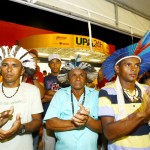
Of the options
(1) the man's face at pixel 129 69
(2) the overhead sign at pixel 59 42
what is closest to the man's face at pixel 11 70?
(1) the man's face at pixel 129 69

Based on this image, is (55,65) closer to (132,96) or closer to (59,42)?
(132,96)

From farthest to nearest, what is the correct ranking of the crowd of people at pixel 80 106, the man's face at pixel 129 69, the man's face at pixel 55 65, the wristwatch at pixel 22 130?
the man's face at pixel 55 65, the man's face at pixel 129 69, the wristwatch at pixel 22 130, the crowd of people at pixel 80 106

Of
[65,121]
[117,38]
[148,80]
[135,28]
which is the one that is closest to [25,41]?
[135,28]

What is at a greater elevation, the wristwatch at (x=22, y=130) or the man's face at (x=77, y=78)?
the man's face at (x=77, y=78)

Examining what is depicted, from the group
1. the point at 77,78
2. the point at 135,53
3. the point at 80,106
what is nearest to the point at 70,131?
the point at 80,106

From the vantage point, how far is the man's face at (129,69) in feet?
8.64

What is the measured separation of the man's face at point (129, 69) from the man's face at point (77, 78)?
0.53 meters

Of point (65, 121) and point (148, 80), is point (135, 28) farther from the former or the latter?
point (65, 121)

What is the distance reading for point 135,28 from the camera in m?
5.20

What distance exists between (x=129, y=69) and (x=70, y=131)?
1006 mm

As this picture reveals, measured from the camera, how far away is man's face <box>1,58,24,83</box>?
2727mm

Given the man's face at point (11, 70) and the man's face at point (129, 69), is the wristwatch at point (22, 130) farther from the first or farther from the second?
the man's face at point (129, 69)

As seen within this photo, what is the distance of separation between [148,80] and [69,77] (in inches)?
68.5

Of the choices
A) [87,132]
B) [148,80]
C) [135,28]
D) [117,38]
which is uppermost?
[117,38]
